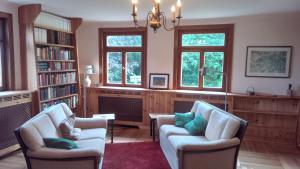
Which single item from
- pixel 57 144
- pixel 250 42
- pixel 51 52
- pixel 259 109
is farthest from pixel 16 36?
pixel 259 109

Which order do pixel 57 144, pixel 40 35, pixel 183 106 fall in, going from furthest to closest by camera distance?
pixel 183 106, pixel 40 35, pixel 57 144

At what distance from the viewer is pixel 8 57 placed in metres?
3.87

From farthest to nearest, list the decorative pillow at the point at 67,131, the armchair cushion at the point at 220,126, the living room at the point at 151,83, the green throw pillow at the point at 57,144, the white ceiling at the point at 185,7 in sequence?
the white ceiling at the point at 185,7 < the decorative pillow at the point at 67,131 < the living room at the point at 151,83 < the armchair cushion at the point at 220,126 < the green throw pillow at the point at 57,144

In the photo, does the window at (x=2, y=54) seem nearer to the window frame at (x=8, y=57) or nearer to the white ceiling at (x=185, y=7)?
the window frame at (x=8, y=57)

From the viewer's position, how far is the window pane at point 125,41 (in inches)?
212

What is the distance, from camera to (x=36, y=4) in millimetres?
3836

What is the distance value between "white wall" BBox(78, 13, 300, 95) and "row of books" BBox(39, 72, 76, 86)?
1444mm

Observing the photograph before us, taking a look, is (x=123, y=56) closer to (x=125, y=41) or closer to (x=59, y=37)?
(x=125, y=41)

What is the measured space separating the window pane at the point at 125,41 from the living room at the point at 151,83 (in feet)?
0.08

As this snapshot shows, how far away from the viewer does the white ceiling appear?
360cm

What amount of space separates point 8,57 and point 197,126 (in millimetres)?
3345

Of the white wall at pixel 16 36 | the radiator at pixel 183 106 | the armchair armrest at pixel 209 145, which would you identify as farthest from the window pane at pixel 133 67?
the armchair armrest at pixel 209 145

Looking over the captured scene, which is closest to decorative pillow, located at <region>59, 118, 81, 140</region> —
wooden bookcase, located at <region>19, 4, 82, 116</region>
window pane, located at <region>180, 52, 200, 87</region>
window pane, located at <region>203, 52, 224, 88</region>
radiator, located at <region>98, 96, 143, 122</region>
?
wooden bookcase, located at <region>19, 4, 82, 116</region>

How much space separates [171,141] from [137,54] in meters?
2.82
